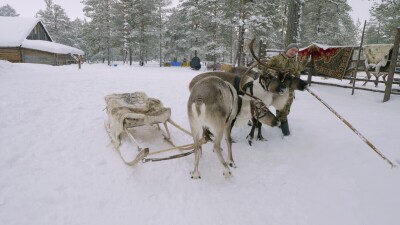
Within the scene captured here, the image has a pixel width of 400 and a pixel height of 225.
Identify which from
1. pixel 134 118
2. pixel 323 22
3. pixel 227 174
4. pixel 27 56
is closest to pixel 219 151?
pixel 227 174

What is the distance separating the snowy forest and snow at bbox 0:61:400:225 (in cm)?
1460

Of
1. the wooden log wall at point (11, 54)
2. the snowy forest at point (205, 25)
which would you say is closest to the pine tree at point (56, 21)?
the snowy forest at point (205, 25)

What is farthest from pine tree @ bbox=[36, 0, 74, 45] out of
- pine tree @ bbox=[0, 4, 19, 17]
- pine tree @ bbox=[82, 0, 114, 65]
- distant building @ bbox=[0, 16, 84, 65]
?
pine tree @ bbox=[0, 4, 19, 17]

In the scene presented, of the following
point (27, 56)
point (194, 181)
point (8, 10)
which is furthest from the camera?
point (8, 10)

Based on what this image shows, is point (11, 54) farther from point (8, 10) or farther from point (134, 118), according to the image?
point (8, 10)

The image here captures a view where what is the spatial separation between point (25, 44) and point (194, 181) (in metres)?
27.9

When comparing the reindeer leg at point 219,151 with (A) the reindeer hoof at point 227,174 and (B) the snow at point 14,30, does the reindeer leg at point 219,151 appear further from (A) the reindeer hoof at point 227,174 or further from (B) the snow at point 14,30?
(B) the snow at point 14,30

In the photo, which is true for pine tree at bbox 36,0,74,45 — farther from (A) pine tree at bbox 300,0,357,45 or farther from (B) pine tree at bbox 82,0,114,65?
(A) pine tree at bbox 300,0,357,45

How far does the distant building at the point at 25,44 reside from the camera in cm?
2383

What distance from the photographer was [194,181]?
3.70 meters

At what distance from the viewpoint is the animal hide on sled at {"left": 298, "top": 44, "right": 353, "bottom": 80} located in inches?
327

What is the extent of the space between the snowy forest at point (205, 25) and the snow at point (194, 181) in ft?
47.9

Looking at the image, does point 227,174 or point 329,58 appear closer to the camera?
point 227,174

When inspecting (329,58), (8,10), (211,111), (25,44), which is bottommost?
(211,111)
